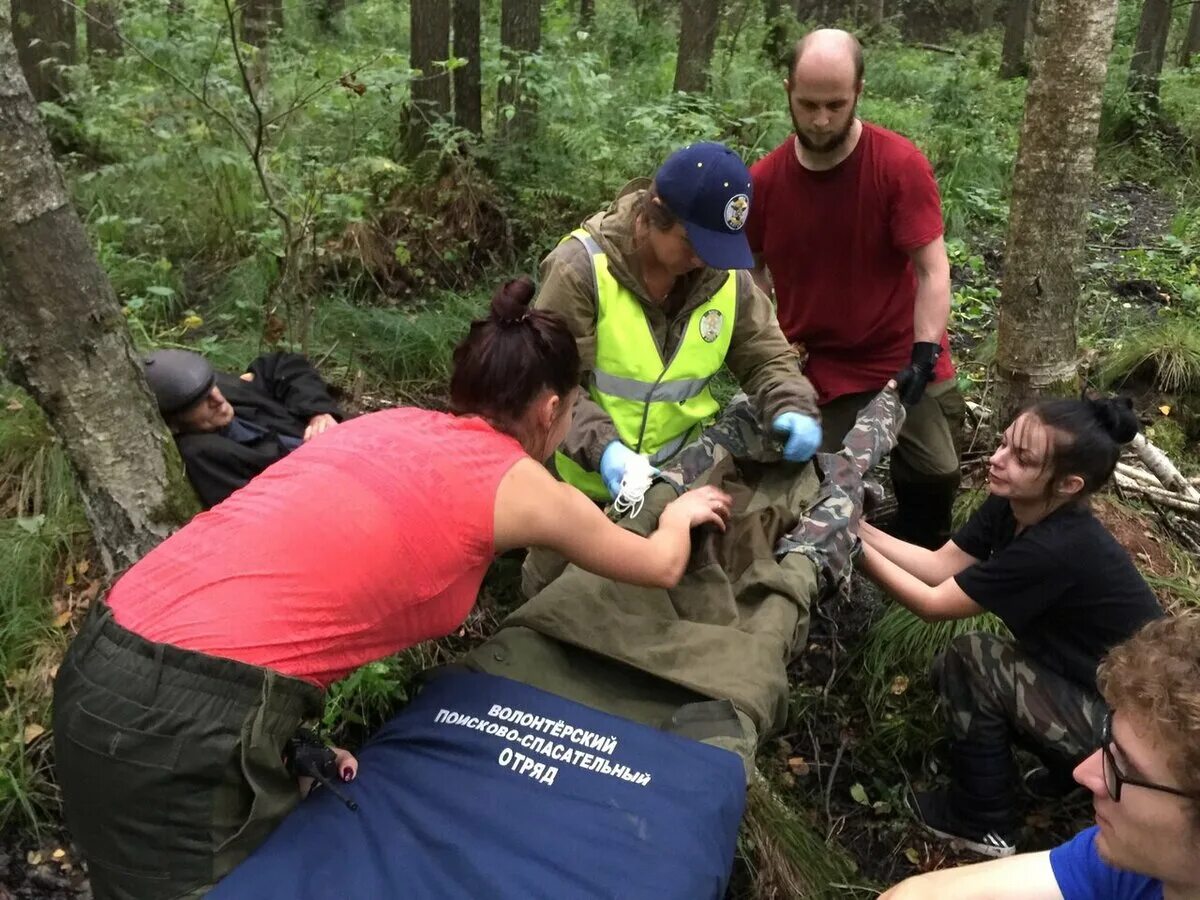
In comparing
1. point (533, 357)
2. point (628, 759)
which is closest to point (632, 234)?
point (533, 357)

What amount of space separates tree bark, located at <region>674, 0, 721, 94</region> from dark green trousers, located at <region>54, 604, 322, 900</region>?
7240 millimetres

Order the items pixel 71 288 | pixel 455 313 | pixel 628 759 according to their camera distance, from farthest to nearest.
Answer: pixel 455 313, pixel 71 288, pixel 628 759

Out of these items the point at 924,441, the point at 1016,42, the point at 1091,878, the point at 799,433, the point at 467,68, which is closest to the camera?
the point at 1091,878

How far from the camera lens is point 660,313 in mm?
2674

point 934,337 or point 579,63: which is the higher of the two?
point 579,63

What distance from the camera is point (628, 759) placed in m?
1.87

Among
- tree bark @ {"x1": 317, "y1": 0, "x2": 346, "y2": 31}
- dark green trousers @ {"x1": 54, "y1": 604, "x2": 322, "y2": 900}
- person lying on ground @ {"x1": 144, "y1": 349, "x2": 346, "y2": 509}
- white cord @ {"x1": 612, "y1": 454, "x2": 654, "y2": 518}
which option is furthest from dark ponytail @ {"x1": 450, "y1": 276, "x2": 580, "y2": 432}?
tree bark @ {"x1": 317, "y1": 0, "x2": 346, "y2": 31}

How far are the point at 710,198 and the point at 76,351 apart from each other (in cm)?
167

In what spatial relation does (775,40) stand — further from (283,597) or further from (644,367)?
(283,597)

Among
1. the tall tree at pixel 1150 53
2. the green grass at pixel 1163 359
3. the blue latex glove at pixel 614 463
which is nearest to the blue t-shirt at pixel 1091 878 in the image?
the blue latex glove at pixel 614 463

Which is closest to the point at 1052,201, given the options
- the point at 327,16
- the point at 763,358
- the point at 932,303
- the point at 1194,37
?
the point at 932,303

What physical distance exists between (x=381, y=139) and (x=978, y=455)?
13.3ft

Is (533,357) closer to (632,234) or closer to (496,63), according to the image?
(632,234)

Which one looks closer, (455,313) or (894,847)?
(894,847)
